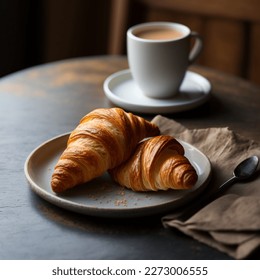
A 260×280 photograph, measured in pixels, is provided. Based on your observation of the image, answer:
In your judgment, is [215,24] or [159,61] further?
[215,24]

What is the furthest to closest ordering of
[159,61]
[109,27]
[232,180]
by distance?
[109,27] < [159,61] < [232,180]

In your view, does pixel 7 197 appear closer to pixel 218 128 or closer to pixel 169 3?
pixel 218 128

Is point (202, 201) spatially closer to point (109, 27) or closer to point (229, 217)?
point (229, 217)

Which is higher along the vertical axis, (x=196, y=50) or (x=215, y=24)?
(x=196, y=50)

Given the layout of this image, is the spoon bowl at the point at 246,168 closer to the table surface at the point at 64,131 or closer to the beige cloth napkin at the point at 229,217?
the beige cloth napkin at the point at 229,217

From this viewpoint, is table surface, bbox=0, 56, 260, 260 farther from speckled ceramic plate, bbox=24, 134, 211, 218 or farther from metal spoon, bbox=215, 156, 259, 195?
metal spoon, bbox=215, 156, 259, 195

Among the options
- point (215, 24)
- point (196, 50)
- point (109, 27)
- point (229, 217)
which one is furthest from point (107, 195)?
Answer: point (109, 27)
